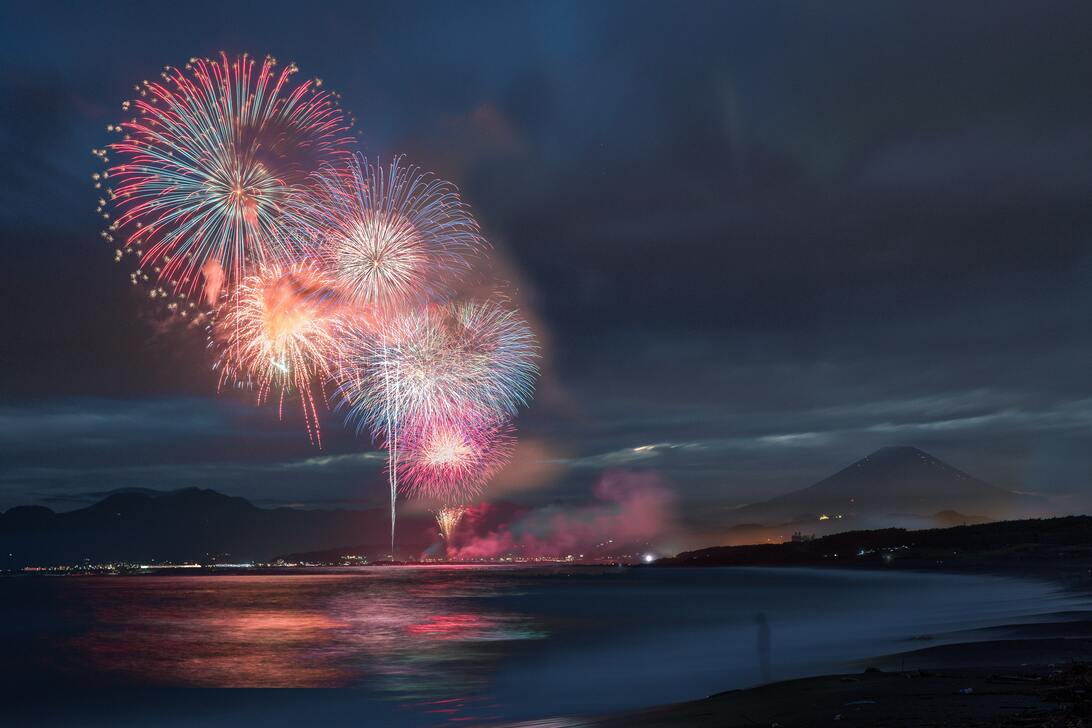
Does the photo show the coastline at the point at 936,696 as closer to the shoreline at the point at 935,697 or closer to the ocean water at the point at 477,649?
the shoreline at the point at 935,697

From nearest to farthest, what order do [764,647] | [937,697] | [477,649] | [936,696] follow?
[937,697] → [936,696] → [764,647] → [477,649]

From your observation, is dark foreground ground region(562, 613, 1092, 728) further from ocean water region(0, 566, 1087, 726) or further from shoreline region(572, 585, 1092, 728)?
ocean water region(0, 566, 1087, 726)

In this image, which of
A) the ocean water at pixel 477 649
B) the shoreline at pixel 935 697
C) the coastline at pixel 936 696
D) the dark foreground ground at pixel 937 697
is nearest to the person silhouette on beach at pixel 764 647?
the ocean water at pixel 477 649

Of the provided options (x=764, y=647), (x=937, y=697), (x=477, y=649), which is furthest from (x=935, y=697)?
(x=477, y=649)

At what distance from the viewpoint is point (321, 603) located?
106062mm

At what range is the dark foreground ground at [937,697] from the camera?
15031 millimetres

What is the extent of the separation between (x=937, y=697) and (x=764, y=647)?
1222 inches

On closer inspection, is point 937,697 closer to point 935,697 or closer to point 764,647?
point 935,697

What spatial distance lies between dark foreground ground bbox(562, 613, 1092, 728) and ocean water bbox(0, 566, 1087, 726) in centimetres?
584

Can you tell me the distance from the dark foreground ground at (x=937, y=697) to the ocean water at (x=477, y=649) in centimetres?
584

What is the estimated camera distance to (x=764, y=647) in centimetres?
4716

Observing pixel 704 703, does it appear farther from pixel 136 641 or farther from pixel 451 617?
pixel 451 617

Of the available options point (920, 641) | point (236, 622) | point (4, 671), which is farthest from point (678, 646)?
point (236, 622)

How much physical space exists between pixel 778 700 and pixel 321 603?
309ft
